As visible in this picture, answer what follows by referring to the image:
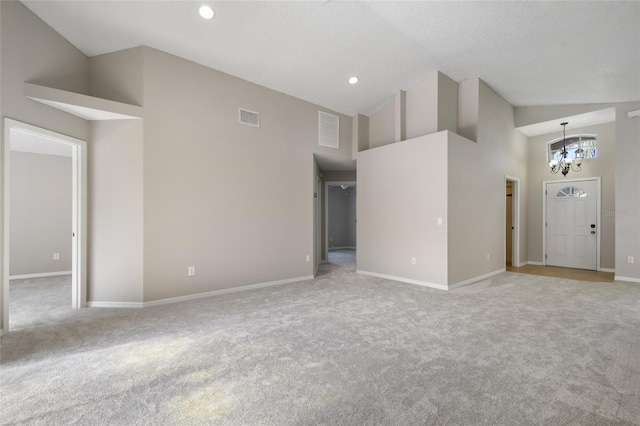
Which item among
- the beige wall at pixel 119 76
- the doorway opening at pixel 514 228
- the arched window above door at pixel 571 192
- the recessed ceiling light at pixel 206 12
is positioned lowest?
the doorway opening at pixel 514 228

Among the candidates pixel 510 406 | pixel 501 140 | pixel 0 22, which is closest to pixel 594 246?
pixel 501 140

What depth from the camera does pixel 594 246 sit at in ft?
21.4

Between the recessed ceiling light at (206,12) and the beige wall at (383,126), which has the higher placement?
the recessed ceiling light at (206,12)

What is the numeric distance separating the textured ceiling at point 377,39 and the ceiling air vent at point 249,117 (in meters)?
0.52

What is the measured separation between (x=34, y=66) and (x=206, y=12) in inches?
77.5

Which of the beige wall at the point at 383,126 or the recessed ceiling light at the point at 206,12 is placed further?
the beige wall at the point at 383,126

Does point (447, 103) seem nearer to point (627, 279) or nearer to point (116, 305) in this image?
point (627, 279)

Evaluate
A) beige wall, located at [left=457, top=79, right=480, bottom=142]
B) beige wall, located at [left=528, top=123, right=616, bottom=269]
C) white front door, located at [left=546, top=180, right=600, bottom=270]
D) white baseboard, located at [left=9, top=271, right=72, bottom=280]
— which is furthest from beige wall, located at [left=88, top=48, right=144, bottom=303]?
white front door, located at [left=546, top=180, right=600, bottom=270]

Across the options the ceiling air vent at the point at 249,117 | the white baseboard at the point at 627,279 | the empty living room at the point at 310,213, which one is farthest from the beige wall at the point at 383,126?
the white baseboard at the point at 627,279

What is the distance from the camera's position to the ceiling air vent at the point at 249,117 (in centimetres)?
467

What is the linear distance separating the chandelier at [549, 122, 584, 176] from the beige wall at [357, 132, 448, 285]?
137 inches

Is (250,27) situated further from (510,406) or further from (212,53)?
(510,406)

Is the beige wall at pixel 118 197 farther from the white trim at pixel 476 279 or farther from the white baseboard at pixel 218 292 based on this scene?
the white trim at pixel 476 279

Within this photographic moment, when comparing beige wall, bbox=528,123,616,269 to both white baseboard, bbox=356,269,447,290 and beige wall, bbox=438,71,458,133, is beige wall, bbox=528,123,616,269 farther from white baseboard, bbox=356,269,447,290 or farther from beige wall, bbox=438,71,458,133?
white baseboard, bbox=356,269,447,290
